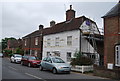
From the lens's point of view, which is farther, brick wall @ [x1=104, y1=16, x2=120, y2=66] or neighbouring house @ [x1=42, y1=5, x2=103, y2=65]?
neighbouring house @ [x1=42, y1=5, x2=103, y2=65]

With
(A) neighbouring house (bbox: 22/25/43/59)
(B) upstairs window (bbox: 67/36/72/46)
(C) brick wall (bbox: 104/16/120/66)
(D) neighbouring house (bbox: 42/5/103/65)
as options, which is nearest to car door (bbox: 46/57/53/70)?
(C) brick wall (bbox: 104/16/120/66)

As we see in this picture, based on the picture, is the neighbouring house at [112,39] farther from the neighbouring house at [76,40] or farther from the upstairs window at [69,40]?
the upstairs window at [69,40]

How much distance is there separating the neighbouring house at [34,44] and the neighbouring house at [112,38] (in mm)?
17148

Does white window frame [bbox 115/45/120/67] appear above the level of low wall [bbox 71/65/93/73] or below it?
above

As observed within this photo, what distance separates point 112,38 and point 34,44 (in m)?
21.2

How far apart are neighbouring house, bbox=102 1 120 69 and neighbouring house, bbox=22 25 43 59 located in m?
17.1

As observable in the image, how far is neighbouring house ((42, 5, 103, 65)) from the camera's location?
22859mm

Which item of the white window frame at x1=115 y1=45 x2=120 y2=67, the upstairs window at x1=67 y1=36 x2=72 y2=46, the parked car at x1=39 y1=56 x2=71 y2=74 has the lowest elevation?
the parked car at x1=39 y1=56 x2=71 y2=74

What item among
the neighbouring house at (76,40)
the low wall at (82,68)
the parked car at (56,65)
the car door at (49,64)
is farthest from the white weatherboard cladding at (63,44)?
the car door at (49,64)

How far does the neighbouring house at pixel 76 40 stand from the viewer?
22859 mm

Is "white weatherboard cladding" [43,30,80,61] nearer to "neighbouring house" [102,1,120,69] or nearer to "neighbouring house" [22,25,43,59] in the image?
"neighbouring house" [22,25,43,59]

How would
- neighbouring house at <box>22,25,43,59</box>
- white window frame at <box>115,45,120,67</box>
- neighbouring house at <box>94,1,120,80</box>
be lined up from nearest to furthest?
white window frame at <box>115,45,120,67</box> < neighbouring house at <box>94,1,120,80</box> < neighbouring house at <box>22,25,43,59</box>

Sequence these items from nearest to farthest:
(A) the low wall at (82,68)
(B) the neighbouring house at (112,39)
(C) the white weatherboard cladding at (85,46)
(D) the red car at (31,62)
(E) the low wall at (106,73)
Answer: (E) the low wall at (106,73) → (B) the neighbouring house at (112,39) → (A) the low wall at (82,68) → (D) the red car at (31,62) → (C) the white weatherboard cladding at (85,46)

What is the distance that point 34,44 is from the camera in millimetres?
35219
